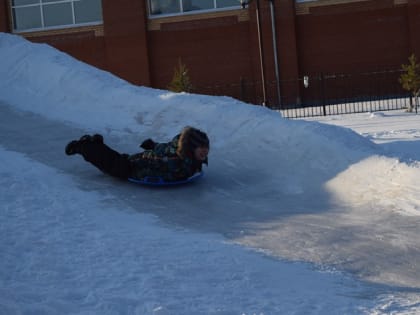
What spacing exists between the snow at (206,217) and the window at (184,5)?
17001mm

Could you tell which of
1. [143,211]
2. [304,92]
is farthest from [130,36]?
[143,211]

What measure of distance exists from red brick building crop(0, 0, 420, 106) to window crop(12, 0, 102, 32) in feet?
0.13

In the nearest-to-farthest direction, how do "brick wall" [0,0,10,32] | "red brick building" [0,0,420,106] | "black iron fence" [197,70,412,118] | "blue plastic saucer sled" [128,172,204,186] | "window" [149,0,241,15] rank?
"blue plastic saucer sled" [128,172,204,186]
"black iron fence" [197,70,412,118]
"red brick building" [0,0,420,106]
"window" [149,0,241,15]
"brick wall" [0,0,10,32]

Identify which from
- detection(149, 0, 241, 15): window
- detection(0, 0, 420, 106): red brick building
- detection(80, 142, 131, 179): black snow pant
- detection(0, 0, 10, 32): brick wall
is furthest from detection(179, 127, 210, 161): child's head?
detection(0, 0, 10, 32): brick wall

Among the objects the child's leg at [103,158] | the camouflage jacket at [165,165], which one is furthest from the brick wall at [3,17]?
the camouflage jacket at [165,165]

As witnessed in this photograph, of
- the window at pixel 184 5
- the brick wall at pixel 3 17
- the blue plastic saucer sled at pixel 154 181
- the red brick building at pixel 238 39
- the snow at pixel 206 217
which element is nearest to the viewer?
the snow at pixel 206 217

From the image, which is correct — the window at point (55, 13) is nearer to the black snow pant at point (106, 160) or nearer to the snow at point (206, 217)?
the snow at point (206, 217)

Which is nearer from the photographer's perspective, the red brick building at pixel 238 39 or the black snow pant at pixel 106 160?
the black snow pant at pixel 106 160

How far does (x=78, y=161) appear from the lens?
25.2 feet

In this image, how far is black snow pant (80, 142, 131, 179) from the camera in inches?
274

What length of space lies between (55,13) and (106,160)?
22.1 meters

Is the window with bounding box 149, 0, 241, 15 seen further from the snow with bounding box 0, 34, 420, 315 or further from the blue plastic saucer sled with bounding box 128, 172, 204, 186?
the blue plastic saucer sled with bounding box 128, 172, 204, 186

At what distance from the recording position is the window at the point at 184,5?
2677cm

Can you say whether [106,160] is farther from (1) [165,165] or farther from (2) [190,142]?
(2) [190,142]
